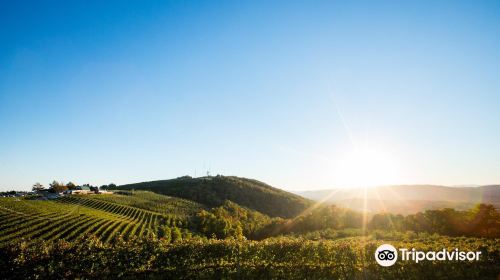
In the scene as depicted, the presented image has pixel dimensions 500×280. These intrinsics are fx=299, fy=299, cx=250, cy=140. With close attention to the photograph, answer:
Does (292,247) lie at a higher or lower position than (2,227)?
higher

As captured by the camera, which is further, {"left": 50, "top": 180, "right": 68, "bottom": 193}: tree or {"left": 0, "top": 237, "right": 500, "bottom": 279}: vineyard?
{"left": 50, "top": 180, "right": 68, "bottom": 193}: tree

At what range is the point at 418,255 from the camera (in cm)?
1616

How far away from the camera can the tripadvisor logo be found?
15961 millimetres

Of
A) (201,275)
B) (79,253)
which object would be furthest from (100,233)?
(201,275)

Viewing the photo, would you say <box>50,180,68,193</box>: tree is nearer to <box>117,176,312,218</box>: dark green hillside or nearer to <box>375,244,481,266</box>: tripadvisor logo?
<box>117,176,312,218</box>: dark green hillside

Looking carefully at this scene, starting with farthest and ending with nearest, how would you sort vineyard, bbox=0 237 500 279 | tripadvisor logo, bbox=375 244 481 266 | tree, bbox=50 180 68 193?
tree, bbox=50 180 68 193, tripadvisor logo, bbox=375 244 481 266, vineyard, bbox=0 237 500 279

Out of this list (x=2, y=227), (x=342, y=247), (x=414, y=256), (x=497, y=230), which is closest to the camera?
(x=414, y=256)

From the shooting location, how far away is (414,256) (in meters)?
16.1

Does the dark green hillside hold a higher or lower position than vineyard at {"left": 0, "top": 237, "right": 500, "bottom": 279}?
lower

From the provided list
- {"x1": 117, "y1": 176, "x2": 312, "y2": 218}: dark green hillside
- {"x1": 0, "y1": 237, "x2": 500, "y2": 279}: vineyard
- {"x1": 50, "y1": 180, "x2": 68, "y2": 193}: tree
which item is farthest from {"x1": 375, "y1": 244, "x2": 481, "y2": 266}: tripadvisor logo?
{"x1": 50, "y1": 180, "x2": 68, "y2": 193}: tree

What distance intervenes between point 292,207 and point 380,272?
134759 mm

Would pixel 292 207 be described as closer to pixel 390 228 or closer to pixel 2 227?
pixel 390 228

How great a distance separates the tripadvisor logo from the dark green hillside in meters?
123

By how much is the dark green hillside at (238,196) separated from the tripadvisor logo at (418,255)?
123m
